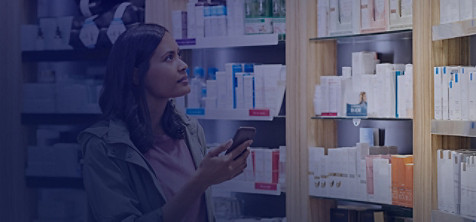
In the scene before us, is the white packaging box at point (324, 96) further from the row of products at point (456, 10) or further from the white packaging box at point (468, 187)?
the white packaging box at point (468, 187)

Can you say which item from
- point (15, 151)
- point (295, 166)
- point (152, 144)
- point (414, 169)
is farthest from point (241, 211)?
point (15, 151)

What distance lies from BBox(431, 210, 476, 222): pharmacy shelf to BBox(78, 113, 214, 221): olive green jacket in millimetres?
1418

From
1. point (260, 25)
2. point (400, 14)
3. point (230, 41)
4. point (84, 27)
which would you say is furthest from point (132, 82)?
point (400, 14)

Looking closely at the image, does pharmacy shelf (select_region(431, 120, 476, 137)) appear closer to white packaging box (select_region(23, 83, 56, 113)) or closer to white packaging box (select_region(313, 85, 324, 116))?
white packaging box (select_region(313, 85, 324, 116))

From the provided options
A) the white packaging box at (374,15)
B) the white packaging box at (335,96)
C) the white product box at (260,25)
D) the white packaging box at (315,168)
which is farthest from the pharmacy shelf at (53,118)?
the white packaging box at (374,15)

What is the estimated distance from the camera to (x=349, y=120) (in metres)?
4.29

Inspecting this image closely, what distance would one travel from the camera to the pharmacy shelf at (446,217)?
335 cm

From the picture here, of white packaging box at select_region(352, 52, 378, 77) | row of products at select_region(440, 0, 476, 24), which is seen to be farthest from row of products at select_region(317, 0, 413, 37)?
row of products at select_region(440, 0, 476, 24)

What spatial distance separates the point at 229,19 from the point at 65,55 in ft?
4.08

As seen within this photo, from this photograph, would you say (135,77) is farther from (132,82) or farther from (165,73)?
(165,73)

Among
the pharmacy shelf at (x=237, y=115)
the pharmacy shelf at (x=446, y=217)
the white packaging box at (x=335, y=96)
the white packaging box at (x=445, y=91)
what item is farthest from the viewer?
the pharmacy shelf at (x=237, y=115)

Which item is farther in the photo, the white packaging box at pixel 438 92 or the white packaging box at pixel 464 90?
the white packaging box at pixel 438 92

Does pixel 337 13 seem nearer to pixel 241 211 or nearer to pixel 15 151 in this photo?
pixel 241 211

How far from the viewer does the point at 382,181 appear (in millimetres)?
3855
